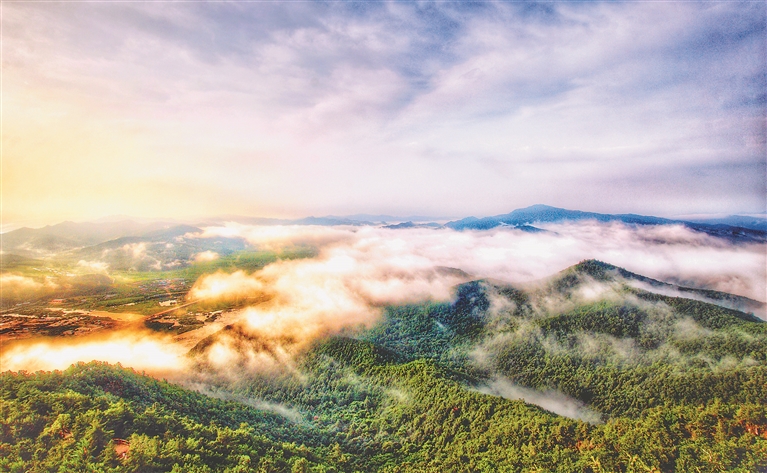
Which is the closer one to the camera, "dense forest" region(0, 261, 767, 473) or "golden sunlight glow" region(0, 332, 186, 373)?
"dense forest" region(0, 261, 767, 473)

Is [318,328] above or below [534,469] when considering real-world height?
below

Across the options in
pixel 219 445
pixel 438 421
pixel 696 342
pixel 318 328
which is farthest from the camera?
pixel 318 328

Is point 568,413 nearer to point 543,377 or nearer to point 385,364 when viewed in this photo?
point 543,377

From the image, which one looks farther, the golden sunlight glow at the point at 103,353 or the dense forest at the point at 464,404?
the golden sunlight glow at the point at 103,353

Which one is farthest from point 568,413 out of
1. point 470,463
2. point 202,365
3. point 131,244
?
point 131,244

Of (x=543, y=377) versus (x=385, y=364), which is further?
(x=543, y=377)

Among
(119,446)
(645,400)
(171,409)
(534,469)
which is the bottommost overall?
(645,400)

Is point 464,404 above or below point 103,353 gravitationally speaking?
above

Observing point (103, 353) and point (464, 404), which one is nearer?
point (464, 404)
